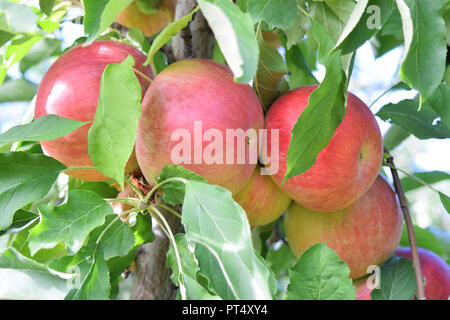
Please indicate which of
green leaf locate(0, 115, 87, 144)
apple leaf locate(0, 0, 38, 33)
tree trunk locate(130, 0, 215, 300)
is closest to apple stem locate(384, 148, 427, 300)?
tree trunk locate(130, 0, 215, 300)

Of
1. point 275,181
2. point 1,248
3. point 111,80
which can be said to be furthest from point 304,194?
point 1,248

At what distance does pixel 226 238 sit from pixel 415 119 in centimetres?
52

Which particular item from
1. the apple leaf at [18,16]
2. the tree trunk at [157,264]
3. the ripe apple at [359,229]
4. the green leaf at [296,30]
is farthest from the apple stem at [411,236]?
the apple leaf at [18,16]

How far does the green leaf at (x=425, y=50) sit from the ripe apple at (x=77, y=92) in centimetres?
37

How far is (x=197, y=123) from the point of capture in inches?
25.0

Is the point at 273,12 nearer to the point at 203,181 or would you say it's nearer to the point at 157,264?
the point at 203,181

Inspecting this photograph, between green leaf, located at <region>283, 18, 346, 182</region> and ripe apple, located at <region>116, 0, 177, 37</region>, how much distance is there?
1.88 feet

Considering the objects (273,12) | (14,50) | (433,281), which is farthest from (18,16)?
(433,281)

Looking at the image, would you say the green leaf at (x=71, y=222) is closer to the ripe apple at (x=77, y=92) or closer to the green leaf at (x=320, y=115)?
the ripe apple at (x=77, y=92)

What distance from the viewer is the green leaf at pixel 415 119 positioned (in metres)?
0.87

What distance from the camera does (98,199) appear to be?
2.11 feet

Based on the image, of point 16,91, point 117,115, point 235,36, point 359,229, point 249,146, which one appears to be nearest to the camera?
point 235,36

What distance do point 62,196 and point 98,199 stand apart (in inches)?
13.4

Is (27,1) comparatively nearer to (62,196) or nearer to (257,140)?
(62,196)
